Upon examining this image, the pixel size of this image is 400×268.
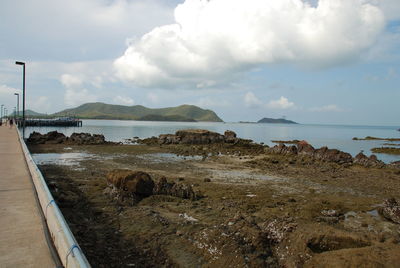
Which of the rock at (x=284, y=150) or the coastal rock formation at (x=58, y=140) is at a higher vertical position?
the rock at (x=284, y=150)

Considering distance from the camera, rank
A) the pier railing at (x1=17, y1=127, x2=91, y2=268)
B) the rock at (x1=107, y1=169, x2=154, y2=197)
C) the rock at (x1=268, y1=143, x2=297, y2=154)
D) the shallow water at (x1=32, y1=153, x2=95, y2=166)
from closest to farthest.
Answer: the pier railing at (x1=17, y1=127, x2=91, y2=268) < the rock at (x1=107, y1=169, x2=154, y2=197) < the shallow water at (x1=32, y1=153, x2=95, y2=166) < the rock at (x1=268, y1=143, x2=297, y2=154)

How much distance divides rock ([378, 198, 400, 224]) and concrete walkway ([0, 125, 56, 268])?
32.1 ft

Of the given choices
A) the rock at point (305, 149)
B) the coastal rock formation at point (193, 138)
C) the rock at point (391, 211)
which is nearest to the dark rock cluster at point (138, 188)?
the rock at point (391, 211)

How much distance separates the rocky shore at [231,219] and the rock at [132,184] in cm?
4

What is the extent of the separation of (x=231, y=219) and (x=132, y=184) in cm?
424

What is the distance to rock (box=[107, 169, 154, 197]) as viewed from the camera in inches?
401

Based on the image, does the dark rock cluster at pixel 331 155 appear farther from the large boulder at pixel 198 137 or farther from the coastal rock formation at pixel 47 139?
the coastal rock formation at pixel 47 139

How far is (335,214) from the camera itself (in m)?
9.31

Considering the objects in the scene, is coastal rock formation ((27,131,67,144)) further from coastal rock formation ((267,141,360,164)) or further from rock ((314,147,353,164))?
rock ((314,147,353,164))

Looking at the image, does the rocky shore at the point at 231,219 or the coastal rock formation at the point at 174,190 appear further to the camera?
the coastal rock formation at the point at 174,190

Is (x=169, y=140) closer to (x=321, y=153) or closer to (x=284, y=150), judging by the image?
(x=284, y=150)

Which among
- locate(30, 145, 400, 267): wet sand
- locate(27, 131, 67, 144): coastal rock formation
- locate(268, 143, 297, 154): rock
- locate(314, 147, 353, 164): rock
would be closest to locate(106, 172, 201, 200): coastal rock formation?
locate(30, 145, 400, 267): wet sand

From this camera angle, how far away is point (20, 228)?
593 cm

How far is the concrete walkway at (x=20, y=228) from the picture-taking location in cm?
464
